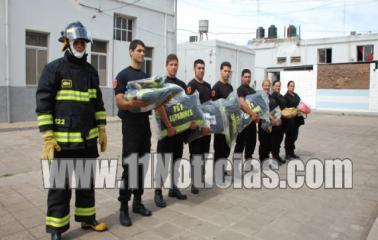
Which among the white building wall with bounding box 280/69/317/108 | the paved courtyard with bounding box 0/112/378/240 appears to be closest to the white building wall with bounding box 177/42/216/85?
the white building wall with bounding box 280/69/317/108

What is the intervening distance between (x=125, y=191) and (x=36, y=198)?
1.51 meters

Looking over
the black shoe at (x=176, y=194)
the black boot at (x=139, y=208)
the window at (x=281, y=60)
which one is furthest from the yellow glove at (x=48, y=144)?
the window at (x=281, y=60)

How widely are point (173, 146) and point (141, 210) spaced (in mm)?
901

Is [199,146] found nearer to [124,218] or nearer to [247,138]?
[247,138]

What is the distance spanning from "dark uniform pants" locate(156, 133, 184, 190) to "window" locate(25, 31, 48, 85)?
33.4 ft

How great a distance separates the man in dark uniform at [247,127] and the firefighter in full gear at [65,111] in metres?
2.87

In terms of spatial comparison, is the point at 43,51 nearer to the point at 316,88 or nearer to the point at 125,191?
the point at 125,191

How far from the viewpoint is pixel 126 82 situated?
12.7 feet

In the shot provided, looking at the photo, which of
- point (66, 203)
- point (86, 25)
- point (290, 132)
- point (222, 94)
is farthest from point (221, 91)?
point (86, 25)

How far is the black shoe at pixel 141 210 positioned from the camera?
4156 millimetres

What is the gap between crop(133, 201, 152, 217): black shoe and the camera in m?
Result: 4.16

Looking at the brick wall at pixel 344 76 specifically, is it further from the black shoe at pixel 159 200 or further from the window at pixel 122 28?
→ the black shoe at pixel 159 200

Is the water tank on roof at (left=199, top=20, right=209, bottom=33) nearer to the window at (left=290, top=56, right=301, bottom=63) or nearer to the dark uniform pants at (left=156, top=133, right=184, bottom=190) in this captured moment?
the window at (left=290, top=56, right=301, bottom=63)

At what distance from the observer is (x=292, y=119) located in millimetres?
7484
